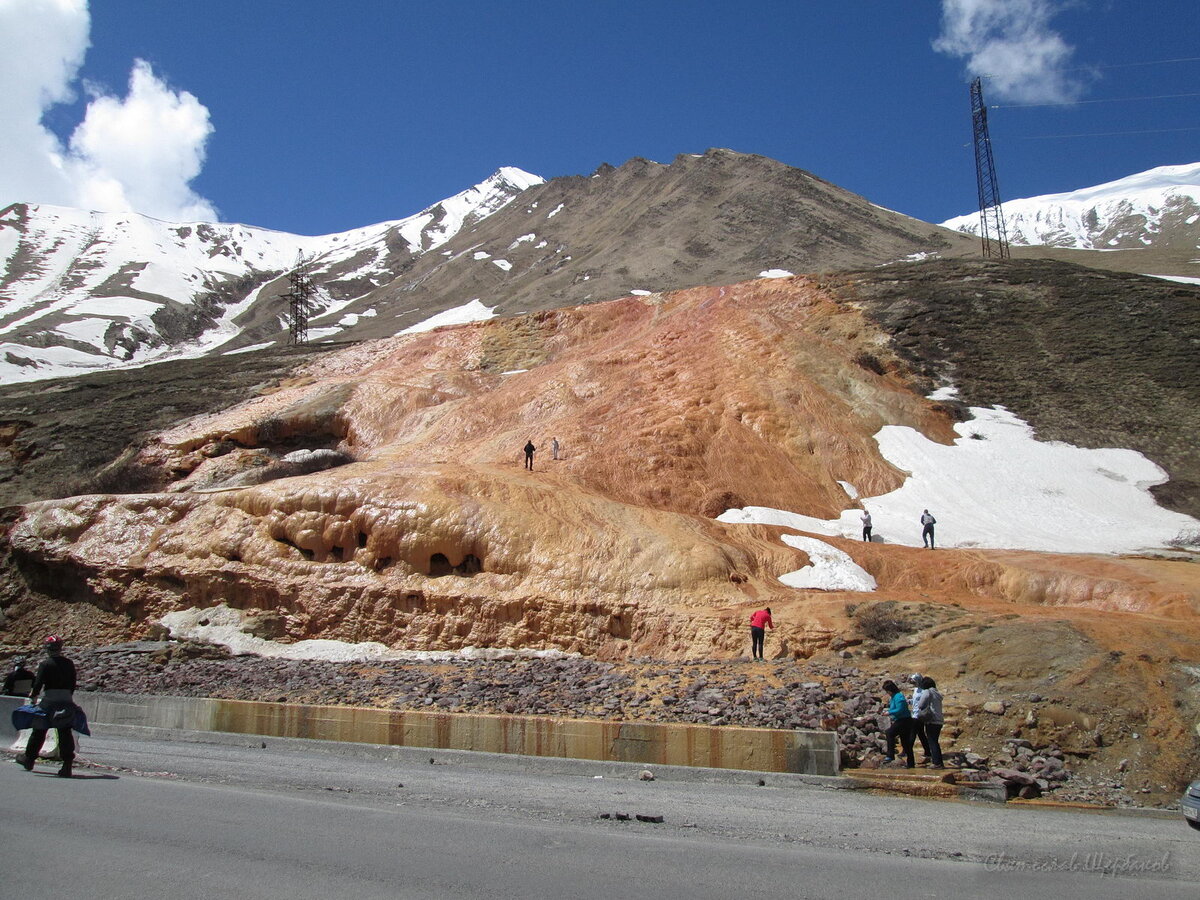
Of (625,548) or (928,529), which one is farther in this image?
(928,529)

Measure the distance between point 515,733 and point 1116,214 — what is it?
6890 inches

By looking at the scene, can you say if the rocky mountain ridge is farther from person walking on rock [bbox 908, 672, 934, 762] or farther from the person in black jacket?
the person in black jacket

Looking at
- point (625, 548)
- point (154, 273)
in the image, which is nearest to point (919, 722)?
point (625, 548)

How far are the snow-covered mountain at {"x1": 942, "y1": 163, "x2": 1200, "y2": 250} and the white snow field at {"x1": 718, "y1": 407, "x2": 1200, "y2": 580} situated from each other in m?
99.5

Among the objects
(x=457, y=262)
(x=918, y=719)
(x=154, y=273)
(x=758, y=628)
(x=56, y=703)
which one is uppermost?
(x=154, y=273)

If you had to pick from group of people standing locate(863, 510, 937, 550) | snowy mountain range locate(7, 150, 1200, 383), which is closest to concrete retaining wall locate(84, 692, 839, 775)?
group of people standing locate(863, 510, 937, 550)

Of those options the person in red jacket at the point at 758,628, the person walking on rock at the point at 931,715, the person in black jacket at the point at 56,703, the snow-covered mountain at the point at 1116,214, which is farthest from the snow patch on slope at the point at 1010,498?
the snow-covered mountain at the point at 1116,214

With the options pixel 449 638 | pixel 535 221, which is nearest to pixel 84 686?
pixel 449 638

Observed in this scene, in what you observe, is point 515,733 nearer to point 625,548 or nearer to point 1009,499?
point 625,548

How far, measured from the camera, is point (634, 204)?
102 meters

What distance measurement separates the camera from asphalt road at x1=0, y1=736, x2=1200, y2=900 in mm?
5324

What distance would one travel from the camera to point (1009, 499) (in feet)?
82.2

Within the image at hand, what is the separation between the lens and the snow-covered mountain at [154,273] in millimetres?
96000

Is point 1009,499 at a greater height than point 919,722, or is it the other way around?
point 1009,499
